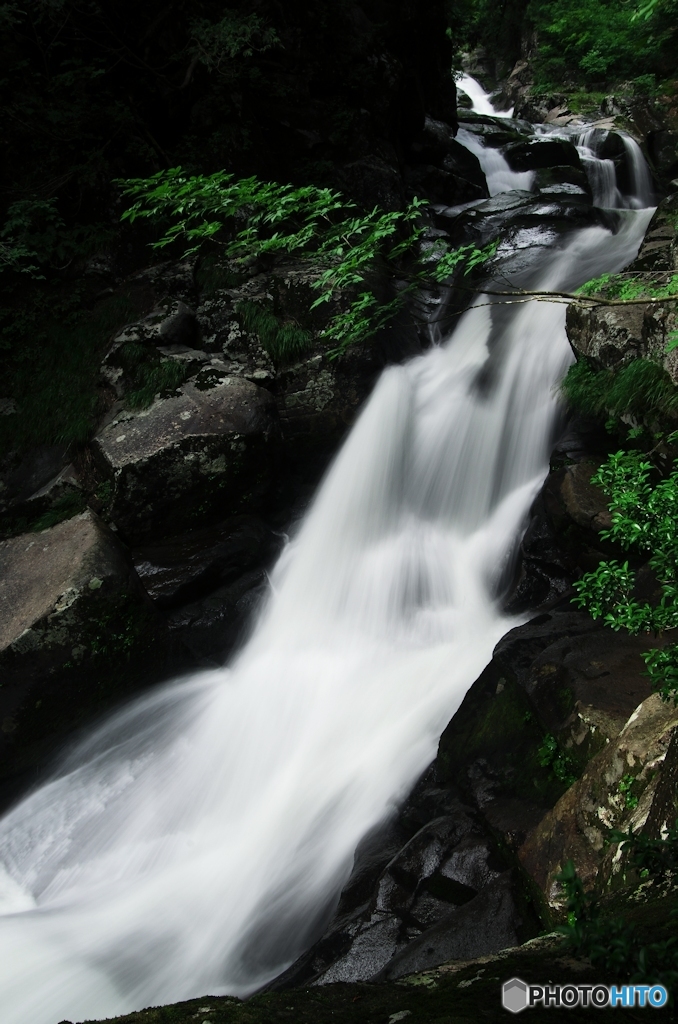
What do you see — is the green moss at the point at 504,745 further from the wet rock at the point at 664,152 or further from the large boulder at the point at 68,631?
the wet rock at the point at 664,152

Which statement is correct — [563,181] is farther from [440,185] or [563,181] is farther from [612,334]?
[612,334]

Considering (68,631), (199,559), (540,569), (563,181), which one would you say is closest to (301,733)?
(199,559)

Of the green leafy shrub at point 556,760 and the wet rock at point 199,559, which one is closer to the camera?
the green leafy shrub at point 556,760

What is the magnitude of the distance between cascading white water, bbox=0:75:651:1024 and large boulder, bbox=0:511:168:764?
403 millimetres

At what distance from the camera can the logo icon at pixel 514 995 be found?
1.68 m

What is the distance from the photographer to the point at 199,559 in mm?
6891

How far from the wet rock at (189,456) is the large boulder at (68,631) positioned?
477 mm

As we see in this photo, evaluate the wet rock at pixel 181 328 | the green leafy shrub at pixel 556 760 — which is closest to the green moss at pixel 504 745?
the green leafy shrub at pixel 556 760

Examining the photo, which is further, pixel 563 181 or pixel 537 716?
pixel 563 181

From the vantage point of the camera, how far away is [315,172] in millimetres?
10297

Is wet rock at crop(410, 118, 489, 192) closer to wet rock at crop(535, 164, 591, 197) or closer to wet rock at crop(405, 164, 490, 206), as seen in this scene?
wet rock at crop(405, 164, 490, 206)

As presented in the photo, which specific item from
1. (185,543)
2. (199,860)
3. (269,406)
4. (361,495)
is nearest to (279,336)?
(269,406)

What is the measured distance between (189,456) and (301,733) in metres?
3.00

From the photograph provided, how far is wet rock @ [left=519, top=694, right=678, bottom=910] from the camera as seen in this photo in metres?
2.97
